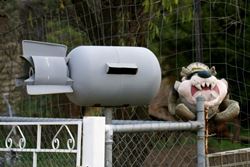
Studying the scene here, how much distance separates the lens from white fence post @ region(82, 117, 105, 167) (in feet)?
5.91

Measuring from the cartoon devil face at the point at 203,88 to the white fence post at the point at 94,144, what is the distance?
1.36 meters

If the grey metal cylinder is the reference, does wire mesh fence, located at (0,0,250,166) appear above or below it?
above

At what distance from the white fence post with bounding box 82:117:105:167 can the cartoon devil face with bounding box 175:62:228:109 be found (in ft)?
4.45

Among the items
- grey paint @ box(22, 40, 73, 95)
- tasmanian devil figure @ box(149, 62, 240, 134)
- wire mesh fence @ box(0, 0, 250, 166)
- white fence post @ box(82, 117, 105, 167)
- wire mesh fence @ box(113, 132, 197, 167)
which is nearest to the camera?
white fence post @ box(82, 117, 105, 167)

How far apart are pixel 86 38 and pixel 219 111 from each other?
1.39 metres

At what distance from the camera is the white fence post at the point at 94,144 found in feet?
5.91

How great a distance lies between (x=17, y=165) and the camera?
3.09m

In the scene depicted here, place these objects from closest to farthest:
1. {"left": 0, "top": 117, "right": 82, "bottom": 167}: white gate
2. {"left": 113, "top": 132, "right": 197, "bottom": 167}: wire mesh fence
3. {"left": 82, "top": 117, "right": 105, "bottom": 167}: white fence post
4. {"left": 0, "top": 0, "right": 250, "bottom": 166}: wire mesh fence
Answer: {"left": 82, "top": 117, "right": 105, "bottom": 167}: white fence post
{"left": 0, "top": 117, "right": 82, "bottom": 167}: white gate
{"left": 113, "top": 132, "right": 197, "bottom": 167}: wire mesh fence
{"left": 0, "top": 0, "right": 250, "bottom": 166}: wire mesh fence

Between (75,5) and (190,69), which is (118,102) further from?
(75,5)

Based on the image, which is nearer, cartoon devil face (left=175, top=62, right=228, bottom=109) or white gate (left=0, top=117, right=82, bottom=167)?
white gate (left=0, top=117, right=82, bottom=167)

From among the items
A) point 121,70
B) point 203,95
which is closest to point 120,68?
point 121,70

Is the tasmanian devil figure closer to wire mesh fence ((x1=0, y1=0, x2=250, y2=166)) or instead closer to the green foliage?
wire mesh fence ((x1=0, y1=0, x2=250, y2=166))

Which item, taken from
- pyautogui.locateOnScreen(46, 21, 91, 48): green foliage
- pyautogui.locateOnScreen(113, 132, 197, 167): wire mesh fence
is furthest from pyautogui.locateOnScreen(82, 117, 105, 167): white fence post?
pyautogui.locateOnScreen(46, 21, 91, 48): green foliage

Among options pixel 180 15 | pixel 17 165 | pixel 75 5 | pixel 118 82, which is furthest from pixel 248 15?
pixel 118 82
